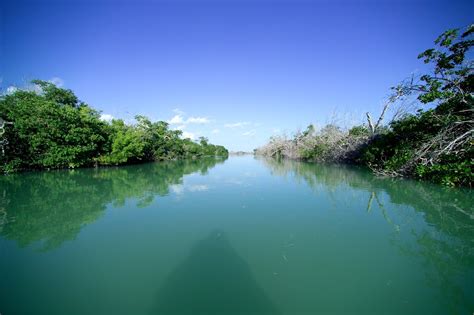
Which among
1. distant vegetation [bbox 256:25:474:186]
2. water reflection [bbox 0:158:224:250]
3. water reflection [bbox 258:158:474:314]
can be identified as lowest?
water reflection [bbox 0:158:224:250]

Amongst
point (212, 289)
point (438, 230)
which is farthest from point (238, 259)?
point (438, 230)

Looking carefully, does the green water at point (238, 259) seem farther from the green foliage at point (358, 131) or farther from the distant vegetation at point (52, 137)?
the green foliage at point (358, 131)

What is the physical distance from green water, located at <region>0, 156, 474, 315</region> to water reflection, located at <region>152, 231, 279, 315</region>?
0.01 meters

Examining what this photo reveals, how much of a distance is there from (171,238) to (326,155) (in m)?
24.3

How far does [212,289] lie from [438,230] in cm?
441

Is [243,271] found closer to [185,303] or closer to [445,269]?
[185,303]

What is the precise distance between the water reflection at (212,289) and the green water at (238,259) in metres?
0.01

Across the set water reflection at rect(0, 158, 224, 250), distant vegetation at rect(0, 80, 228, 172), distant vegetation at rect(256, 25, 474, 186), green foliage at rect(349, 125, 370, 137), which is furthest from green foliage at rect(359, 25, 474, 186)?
distant vegetation at rect(0, 80, 228, 172)

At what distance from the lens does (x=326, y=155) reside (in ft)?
82.1

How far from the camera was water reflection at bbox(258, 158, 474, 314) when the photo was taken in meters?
2.39

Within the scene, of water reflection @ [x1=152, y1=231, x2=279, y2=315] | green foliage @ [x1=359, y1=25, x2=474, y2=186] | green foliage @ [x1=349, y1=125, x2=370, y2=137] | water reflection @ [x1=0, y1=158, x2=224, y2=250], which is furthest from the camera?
green foliage @ [x1=349, y1=125, x2=370, y2=137]

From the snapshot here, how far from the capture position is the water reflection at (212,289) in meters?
2.02

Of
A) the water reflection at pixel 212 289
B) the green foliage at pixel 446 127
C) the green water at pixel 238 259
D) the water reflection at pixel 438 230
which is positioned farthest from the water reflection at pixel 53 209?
the green foliage at pixel 446 127

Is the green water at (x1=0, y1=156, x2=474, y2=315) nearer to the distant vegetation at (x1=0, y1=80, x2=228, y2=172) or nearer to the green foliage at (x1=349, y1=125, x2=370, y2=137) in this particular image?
the distant vegetation at (x1=0, y1=80, x2=228, y2=172)
